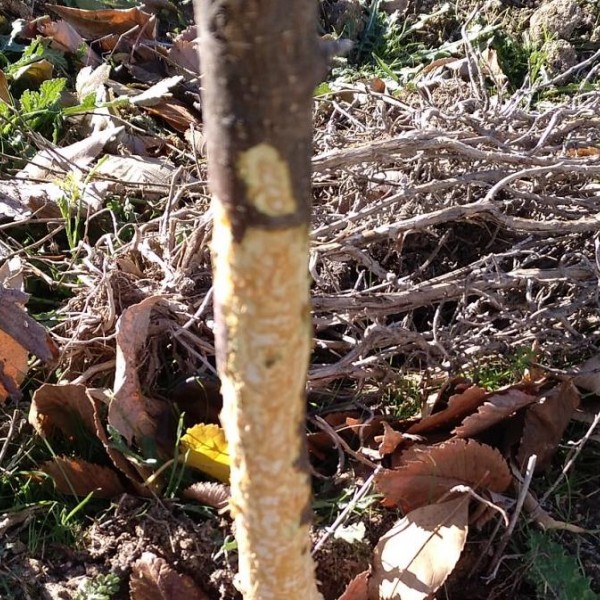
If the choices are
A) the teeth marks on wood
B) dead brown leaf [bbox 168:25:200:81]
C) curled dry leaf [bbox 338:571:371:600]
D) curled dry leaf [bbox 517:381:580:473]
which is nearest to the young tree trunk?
the teeth marks on wood

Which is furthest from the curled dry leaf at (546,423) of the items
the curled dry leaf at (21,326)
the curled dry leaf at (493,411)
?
the curled dry leaf at (21,326)

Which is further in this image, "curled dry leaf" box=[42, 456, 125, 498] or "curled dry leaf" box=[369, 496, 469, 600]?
"curled dry leaf" box=[42, 456, 125, 498]

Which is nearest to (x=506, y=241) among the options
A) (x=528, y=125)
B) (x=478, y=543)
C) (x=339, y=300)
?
(x=528, y=125)

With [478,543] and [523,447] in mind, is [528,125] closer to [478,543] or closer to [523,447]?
[523,447]

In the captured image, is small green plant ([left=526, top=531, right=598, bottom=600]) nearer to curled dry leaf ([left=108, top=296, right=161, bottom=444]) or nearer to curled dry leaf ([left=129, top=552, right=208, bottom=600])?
curled dry leaf ([left=129, top=552, right=208, bottom=600])

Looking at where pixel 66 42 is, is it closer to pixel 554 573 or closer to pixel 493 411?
pixel 493 411

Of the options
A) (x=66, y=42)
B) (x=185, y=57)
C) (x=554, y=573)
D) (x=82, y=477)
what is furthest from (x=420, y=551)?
(x=66, y=42)
